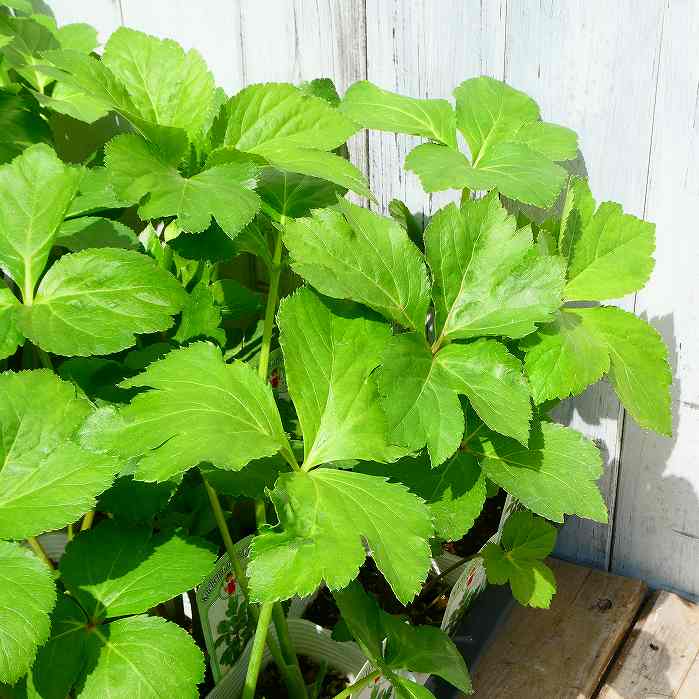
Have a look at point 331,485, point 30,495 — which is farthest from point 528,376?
point 30,495

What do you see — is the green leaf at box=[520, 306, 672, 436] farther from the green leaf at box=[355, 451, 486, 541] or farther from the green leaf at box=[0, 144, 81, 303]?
the green leaf at box=[0, 144, 81, 303]

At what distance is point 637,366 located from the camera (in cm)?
93

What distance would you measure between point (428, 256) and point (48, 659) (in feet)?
1.74

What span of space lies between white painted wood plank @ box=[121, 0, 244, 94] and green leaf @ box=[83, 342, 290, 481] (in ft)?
2.25

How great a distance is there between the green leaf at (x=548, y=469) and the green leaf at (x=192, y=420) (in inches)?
10.3

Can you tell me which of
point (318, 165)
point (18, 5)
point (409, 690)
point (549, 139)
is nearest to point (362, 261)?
point (318, 165)

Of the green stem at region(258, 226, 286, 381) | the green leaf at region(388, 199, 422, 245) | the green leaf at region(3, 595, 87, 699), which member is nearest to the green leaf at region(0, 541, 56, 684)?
the green leaf at region(3, 595, 87, 699)

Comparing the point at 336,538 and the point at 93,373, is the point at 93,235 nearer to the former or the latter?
the point at 93,373

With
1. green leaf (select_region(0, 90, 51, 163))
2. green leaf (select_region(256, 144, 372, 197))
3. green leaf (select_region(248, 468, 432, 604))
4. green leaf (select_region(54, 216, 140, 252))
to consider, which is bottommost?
green leaf (select_region(248, 468, 432, 604))

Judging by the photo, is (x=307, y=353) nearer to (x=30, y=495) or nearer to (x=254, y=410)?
(x=254, y=410)

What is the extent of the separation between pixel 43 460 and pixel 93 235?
0.37m

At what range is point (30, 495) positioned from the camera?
2.30 ft

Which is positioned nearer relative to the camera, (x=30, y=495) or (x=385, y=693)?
(x=30, y=495)

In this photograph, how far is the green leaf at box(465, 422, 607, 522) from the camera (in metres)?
0.85
